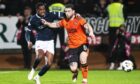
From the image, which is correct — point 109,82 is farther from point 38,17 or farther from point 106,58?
point 106,58

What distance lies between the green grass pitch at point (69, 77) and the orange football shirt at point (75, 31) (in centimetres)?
142

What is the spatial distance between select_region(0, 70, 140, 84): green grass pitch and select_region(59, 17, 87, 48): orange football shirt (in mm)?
1421

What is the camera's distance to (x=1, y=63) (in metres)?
23.3

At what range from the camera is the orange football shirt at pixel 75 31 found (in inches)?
599

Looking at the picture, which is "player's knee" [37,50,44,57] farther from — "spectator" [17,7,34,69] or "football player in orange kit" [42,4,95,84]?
"spectator" [17,7,34,69]

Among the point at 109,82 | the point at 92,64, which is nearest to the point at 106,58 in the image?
the point at 92,64

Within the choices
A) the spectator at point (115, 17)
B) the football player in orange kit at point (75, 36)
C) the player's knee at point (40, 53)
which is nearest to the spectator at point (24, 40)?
the spectator at point (115, 17)

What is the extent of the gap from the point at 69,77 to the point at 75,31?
298 centimetres

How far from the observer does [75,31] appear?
15.3m

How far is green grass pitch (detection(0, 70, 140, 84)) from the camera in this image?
16.7 metres

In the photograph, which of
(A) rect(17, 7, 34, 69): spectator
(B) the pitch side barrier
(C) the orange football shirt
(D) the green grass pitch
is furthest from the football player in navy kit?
(B) the pitch side barrier

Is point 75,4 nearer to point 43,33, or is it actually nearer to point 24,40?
point 24,40

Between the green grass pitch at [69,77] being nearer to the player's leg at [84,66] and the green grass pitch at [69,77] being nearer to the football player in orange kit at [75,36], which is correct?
the football player in orange kit at [75,36]

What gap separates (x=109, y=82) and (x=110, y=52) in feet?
18.6
